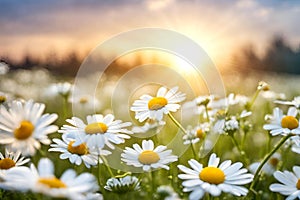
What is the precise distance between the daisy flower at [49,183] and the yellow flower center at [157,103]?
86 centimetres

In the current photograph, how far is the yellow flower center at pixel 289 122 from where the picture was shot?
2.05m

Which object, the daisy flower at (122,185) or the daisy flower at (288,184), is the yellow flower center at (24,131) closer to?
the daisy flower at (122,185)

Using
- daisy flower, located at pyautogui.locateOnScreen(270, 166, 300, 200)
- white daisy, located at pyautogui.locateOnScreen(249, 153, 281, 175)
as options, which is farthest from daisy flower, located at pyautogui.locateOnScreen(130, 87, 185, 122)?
white daisy, located at pyautogui.locateOnScreen(249, 153, 281, 175)

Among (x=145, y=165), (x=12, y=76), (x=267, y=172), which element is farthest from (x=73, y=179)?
(x=12, y=76)

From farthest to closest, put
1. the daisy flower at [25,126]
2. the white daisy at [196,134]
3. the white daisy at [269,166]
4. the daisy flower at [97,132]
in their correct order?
1. the white daisy at [269,166]
2. the white daisy at [196,134]
3. the daisy flower at [97,132]
4. the daisy flower at [25,126]

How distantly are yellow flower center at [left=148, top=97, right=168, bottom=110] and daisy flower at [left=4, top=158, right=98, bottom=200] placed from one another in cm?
86

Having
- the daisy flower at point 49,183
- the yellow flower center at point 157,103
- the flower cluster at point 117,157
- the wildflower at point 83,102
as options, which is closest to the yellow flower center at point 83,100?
the wildflower at point 83,102

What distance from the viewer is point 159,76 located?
156 inches

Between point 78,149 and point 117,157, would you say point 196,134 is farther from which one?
point 78,149

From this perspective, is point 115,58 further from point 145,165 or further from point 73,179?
point 73,179

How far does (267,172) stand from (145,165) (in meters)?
1.00

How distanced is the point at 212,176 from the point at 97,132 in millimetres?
427

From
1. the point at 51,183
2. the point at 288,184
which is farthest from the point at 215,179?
the point at 51,183

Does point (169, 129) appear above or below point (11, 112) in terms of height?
above
